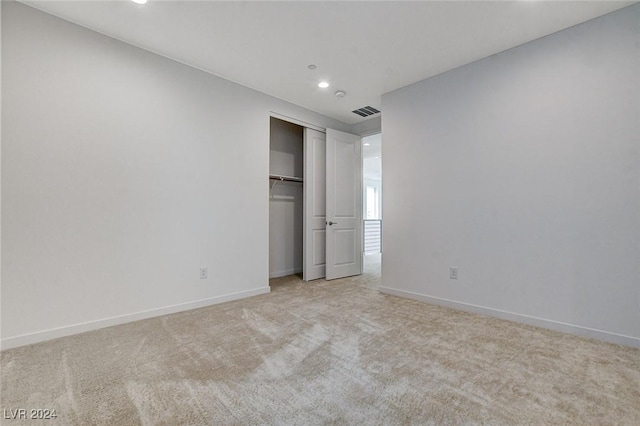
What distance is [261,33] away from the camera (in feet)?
8.02

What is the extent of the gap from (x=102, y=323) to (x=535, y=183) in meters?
4.01

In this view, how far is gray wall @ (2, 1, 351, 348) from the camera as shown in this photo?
2.09 metres

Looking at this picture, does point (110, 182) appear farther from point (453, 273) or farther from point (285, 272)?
point (453, 273)

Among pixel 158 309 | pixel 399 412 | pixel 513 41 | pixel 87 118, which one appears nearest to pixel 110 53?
pixel 87 118

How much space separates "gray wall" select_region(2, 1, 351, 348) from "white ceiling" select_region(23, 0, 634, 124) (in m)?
0.26

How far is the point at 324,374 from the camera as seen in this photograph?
1.70 m

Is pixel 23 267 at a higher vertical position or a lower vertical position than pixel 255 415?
higher

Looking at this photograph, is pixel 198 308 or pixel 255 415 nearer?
pixel 255 415

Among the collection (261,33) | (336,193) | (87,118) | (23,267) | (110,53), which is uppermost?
(261,33)

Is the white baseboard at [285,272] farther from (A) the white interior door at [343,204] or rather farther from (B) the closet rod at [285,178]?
(B) the closet rod at [285,178]

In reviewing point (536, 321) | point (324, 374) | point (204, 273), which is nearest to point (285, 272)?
point (204, 273)

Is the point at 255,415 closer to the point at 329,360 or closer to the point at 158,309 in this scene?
the point at 329,360

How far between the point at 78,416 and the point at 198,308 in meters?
1.63

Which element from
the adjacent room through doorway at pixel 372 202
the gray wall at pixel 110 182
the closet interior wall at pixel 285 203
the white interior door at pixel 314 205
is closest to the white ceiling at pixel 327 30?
the gray wall at pixel 110 182
